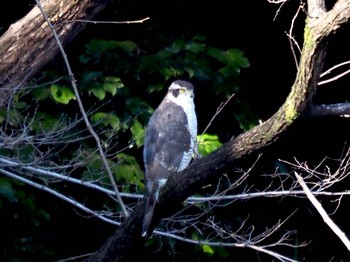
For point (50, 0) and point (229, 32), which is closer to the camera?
point (50, 0)

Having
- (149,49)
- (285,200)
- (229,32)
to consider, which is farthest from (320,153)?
(149,49)

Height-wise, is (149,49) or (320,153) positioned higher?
(149,49)

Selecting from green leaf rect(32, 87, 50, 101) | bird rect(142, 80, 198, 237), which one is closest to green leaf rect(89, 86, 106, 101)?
green leaf rect(32, 87, 50, 101)

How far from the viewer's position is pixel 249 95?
655 centimetres

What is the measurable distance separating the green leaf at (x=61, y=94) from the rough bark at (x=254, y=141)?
1159 millimetres

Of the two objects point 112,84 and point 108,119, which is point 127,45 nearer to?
point 112,84

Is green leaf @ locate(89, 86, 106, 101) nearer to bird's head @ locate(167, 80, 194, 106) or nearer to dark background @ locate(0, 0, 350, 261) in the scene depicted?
bird's head @ locate(167, 80, 194, 106)

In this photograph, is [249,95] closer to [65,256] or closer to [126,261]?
[65,256]

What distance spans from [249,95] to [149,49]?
84cm

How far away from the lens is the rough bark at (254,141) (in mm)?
3393

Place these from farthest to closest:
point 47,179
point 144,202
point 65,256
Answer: point 65,256 → point 47,179 → point 144,202

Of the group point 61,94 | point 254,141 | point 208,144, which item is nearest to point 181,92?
point 208,144

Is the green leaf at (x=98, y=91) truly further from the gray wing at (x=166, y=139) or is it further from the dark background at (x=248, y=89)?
the dark background at (x=248, y=89)

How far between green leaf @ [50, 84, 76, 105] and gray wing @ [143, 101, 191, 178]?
0.51 meters
